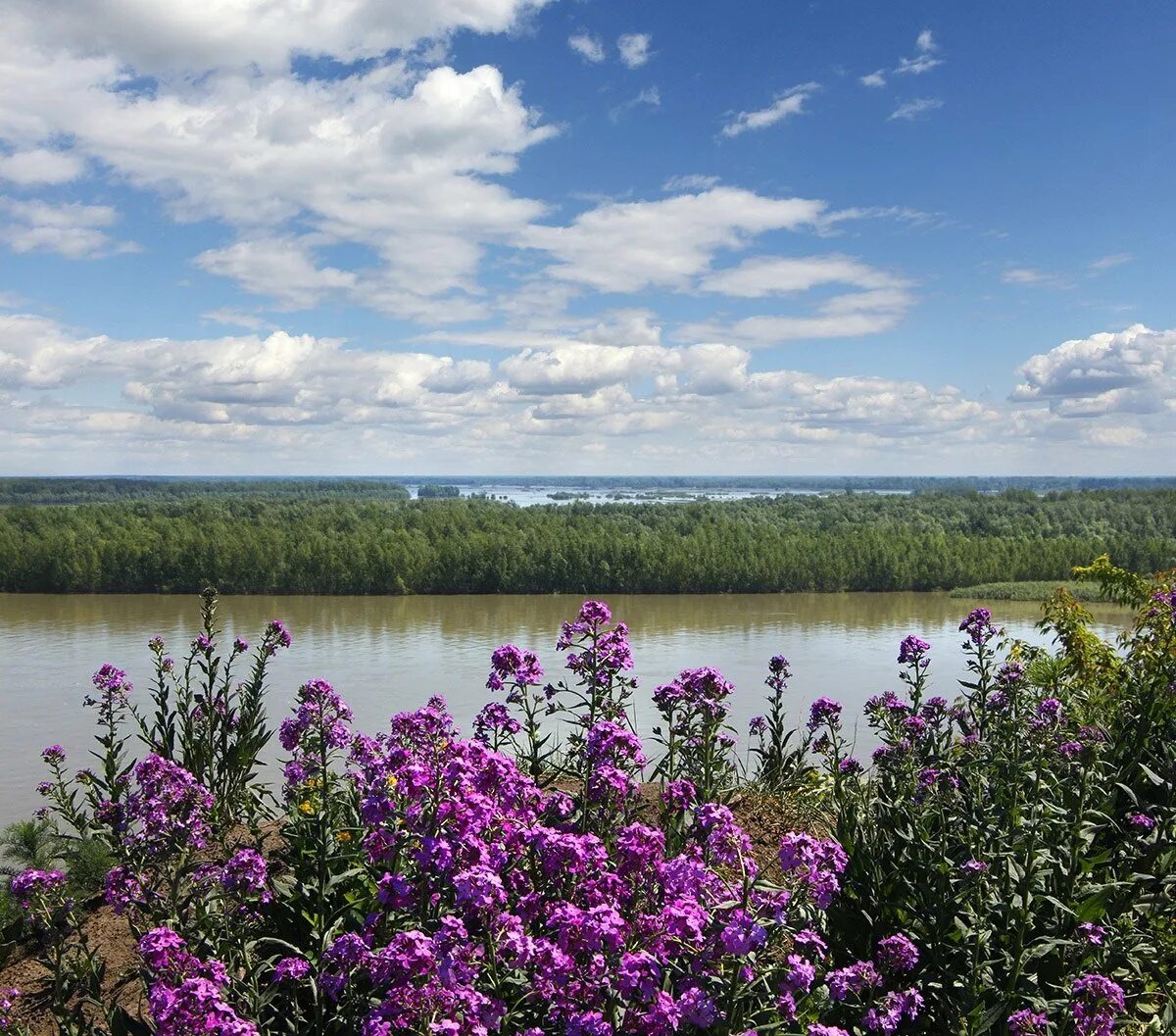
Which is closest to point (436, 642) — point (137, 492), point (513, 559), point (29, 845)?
point (513, 559)

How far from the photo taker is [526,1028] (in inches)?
91.4

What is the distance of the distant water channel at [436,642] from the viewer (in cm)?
1705

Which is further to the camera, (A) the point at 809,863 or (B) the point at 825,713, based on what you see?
(B) the point at 825,713

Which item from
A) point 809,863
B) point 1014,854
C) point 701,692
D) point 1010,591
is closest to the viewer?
point 809,863

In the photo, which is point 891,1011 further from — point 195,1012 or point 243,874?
point 243,874

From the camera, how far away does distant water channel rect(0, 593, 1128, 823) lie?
17.0 m

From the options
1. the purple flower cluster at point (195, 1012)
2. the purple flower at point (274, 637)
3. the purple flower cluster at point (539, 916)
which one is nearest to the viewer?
the purple flower cluster at point (195, 1012)

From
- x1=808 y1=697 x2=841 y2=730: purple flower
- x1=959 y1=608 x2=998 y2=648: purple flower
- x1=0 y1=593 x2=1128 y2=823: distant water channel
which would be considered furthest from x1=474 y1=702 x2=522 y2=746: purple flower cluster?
x1=0 y1=593 x2=1128 y2=823: distant water channel

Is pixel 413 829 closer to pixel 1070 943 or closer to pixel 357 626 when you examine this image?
pixel 1070 943

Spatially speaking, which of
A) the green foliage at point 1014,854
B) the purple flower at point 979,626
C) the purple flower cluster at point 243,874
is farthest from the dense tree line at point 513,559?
the purple flower cluster at point 243,874

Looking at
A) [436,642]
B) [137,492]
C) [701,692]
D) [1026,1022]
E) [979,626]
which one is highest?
[137,492]

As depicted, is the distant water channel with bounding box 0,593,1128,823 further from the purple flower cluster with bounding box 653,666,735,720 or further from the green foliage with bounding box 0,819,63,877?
the green foliage with bounding box 0,819,63,877

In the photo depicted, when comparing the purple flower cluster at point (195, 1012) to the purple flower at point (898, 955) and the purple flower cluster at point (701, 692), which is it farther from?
the purple flower cluster at point (701, 692)

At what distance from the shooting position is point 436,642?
27.6 m
